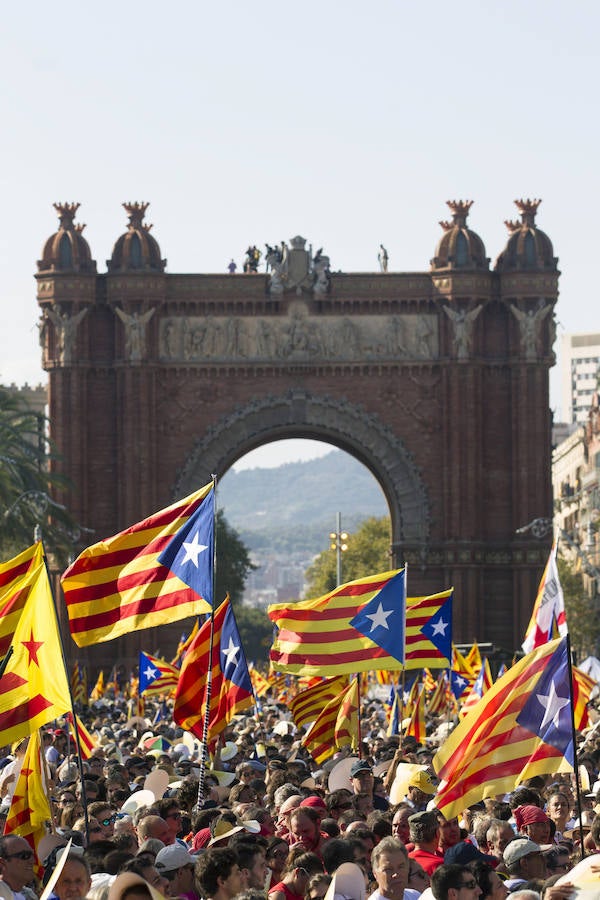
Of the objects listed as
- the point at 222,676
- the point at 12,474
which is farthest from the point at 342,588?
the point at 12,474

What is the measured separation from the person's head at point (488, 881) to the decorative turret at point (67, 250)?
2099 inches

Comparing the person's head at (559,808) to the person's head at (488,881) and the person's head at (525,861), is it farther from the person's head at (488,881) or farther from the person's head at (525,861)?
the person's head at (488,881)

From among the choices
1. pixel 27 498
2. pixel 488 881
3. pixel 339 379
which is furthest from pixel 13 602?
pixel 339 379

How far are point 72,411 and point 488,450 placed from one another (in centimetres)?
1355

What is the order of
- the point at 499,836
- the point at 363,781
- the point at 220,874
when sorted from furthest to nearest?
the point at 363,781 < the point at 499,836 < the point at 220,874

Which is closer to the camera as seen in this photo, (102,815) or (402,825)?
(402,825)

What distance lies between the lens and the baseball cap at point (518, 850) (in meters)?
13.2

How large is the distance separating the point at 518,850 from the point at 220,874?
267 cm

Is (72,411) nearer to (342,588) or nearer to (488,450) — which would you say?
(488,450)

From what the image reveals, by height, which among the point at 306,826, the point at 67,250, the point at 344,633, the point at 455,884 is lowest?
the point at 306,826

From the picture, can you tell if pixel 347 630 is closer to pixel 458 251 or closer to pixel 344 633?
pixel 344 633

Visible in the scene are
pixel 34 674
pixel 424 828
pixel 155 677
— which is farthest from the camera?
pixel 155 677

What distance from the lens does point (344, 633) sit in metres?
22.9

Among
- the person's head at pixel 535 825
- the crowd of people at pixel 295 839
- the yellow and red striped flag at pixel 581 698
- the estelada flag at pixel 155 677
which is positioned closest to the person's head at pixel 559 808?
the crowd of people at pixel 295 839
